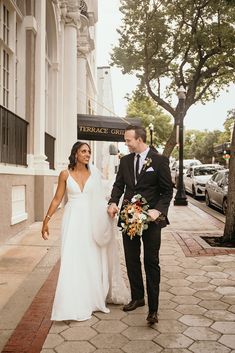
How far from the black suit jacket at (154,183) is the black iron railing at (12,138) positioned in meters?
4.47

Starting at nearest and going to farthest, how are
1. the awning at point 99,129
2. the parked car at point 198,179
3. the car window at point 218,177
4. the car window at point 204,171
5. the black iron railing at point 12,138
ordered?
the black iron railing at point 12,138
the car window at point 218,177
the awning at point 99,129
the parked car at point 198,179
the car window at point 204,171

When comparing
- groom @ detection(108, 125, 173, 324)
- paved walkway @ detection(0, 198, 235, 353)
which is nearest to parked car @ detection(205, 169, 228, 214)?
paved walkway @ detection(0, 198, 235, 353)

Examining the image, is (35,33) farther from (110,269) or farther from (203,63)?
(203,63)

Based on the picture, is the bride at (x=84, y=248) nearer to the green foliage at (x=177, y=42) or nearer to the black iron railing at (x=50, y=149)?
the black iron railing at (x=50, y=149)

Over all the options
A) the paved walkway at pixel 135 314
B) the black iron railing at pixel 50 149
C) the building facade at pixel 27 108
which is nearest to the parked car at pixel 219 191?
the building facade at pixel 27 108

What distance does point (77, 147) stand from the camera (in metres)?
4.36

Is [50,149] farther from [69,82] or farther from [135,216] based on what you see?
[135,216]

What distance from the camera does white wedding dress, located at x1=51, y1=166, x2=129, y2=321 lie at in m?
4.10

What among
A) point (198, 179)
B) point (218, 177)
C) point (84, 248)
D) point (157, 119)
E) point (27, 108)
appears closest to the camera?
point (84, 248)

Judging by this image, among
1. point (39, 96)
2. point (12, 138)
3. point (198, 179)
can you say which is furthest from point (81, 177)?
point (198, 179)

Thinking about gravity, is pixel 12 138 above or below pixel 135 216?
above

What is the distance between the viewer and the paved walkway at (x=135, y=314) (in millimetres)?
3543

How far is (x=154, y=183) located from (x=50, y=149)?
30.3 feet

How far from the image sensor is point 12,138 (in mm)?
8859
